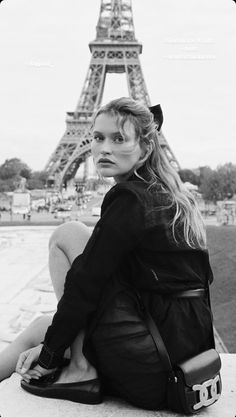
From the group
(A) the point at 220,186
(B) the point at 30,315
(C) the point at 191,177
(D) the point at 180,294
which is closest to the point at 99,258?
(D) the point at 180,294

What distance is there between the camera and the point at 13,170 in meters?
39.5

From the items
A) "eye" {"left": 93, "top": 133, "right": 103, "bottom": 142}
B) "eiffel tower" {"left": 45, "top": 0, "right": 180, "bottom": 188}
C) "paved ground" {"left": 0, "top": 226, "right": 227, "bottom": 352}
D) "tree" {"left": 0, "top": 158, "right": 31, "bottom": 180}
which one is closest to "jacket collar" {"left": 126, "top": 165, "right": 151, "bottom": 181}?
"eye" {"left": 93, "top": 133, "right": 103, "bottom": 142}

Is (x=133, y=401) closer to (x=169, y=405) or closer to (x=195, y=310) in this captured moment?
(x=169, y=405)

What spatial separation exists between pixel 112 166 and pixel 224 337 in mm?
3338

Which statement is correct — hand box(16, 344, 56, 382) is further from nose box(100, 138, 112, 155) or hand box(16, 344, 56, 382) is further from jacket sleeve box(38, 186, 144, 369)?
nose box(100, 138, 112, 155)

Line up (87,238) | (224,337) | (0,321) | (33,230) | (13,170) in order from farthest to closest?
(13,170) < (33,230) < (224,337) < (0,321) < (87,238)

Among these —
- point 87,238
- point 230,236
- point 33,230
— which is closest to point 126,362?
point 87,238

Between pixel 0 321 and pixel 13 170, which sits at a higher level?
pixel 13 170

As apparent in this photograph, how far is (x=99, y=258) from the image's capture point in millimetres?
1342

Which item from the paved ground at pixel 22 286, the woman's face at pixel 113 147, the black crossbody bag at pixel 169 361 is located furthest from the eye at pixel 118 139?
the paved ground at pixel 22 286

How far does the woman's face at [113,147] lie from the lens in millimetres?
1459

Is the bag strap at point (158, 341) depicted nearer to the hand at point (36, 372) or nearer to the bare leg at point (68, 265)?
the bare leg at point (68, 265)

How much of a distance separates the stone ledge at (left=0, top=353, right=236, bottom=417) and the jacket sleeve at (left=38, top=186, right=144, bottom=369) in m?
0.19

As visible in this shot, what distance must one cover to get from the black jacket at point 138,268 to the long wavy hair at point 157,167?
0.02 metres
